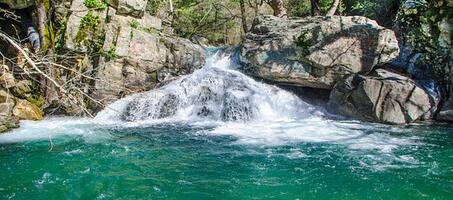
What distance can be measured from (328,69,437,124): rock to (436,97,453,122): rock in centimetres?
23

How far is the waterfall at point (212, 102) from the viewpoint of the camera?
40.1 feet

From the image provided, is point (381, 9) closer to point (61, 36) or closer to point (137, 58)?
point (137, 58)

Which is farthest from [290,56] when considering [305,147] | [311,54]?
[305,147]

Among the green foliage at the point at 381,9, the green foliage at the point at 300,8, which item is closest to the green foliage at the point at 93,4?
the green foliage at the point at 381,9

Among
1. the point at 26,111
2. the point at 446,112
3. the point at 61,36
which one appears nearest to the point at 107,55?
the point at 61,36

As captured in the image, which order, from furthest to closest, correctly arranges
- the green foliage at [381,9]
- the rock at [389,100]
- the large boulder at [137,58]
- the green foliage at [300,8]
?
the green foliage at [300,8]
the green foliage at [381,9]
the large boulder at [137,58]
the rock at [389,100]

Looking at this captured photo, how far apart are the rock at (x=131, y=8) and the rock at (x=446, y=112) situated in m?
9.81

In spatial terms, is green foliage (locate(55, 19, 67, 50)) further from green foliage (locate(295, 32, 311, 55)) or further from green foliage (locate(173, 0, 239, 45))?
green foliage (locate(173, 0, 239, 45))

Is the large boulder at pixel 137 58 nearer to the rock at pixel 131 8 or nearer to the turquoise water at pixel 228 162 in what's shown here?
the rock at pixel 131 8

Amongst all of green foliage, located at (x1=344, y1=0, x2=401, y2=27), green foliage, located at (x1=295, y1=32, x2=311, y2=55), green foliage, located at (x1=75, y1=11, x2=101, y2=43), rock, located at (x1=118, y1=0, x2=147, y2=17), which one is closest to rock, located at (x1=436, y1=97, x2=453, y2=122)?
green foliage, located at (x1=295, y1=32, x2=311, y2=55)

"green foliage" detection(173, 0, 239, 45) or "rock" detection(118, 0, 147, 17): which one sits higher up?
"green foliage" detection(173, 0, 239, 45)

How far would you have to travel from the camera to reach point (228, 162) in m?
7.67

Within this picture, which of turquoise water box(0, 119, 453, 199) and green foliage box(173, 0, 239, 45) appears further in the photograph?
green foliage box(173, 0, 239, 45)

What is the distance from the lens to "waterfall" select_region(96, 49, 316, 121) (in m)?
12.2
